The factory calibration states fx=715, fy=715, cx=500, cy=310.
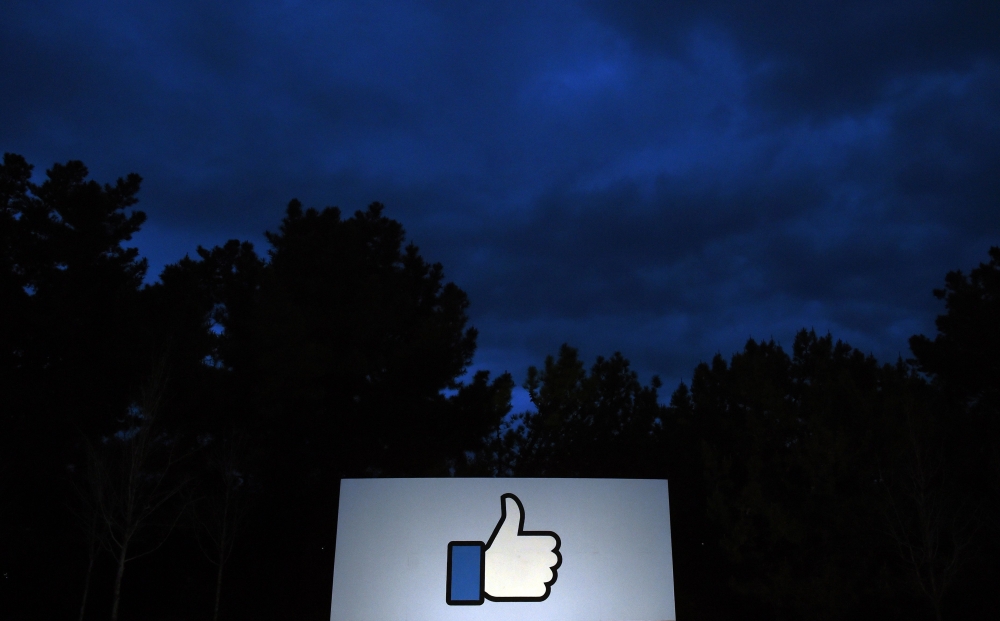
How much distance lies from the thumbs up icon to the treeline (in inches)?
269

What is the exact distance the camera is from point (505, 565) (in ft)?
25.9

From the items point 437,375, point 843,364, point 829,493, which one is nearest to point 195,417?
point 437,375

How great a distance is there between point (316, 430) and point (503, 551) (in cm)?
789

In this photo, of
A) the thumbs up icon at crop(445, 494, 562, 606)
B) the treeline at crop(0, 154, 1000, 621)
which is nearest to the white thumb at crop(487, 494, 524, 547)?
the thumbs up icon at crop(445, 494, 562, 606)

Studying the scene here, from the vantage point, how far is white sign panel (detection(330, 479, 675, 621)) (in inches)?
308

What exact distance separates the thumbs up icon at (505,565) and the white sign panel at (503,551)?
1cm

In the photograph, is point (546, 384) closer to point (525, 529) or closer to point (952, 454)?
point (952, 454)

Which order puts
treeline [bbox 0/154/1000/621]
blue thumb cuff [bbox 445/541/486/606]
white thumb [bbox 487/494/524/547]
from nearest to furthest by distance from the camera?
1. blue thumb cuff [bbox 445/541/486/606]
2. white thumb [bbox 487/494/524/547]
3. treeline [bbox 0/154/1000/621]

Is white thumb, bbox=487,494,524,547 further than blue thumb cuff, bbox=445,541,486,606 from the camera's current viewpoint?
Yes

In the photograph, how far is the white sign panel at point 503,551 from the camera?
25.7ft

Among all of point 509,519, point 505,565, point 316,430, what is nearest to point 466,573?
point 505,565

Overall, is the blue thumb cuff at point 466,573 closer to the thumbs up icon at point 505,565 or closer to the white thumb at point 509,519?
the thumbs up icon at point 505,565

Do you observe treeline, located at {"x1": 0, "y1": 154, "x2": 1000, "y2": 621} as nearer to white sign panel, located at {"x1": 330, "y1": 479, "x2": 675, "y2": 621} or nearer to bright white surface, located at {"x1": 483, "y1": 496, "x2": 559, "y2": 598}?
white sign panel, located at {"x1": 330, "y1": 479, "x2": 675, "y2": 621}

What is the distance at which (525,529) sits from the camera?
8.02m
